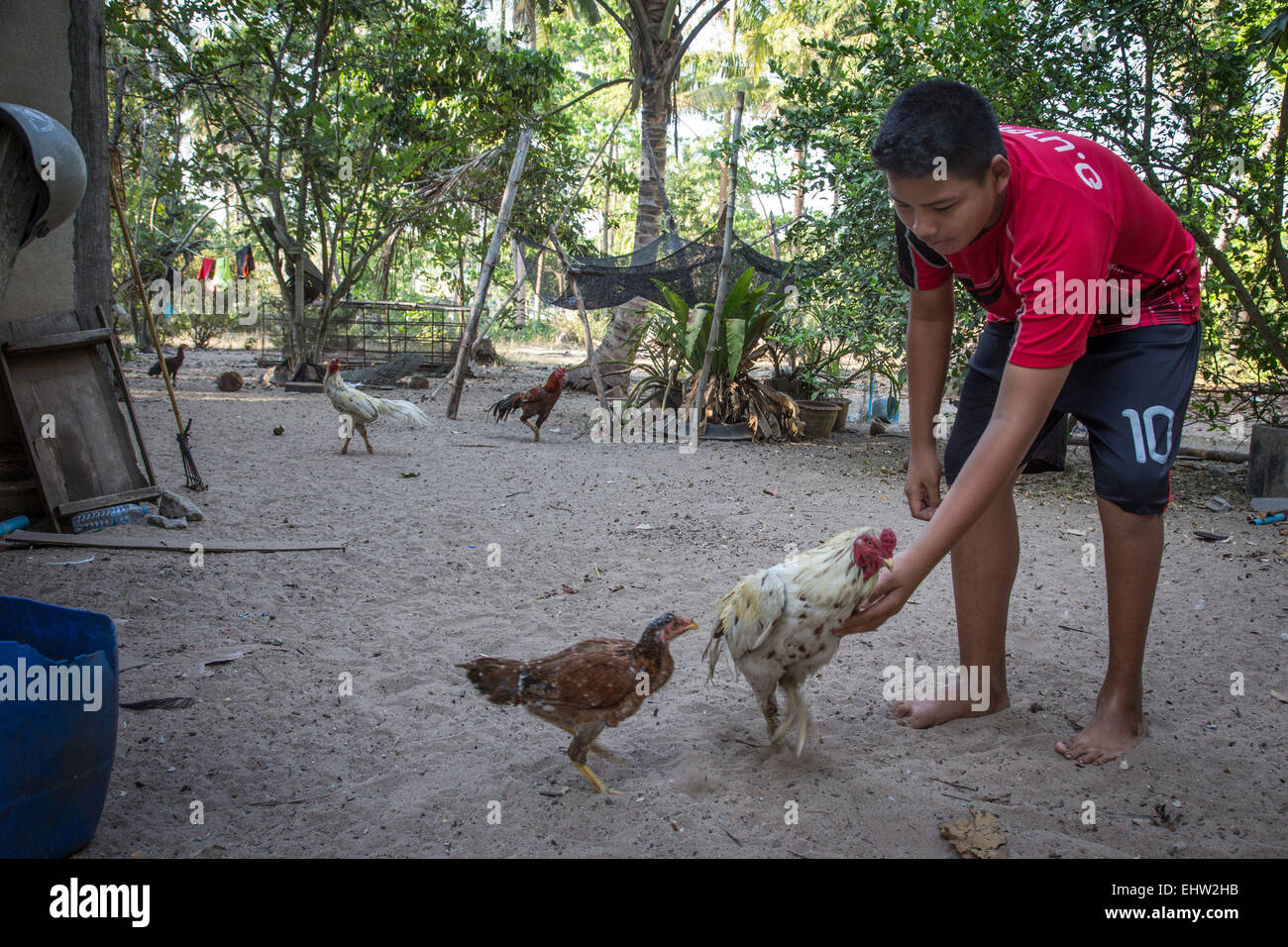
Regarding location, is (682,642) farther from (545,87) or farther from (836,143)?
(545,87)

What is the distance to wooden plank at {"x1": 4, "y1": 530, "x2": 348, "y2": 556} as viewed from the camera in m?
4.34

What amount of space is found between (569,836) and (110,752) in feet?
3.81

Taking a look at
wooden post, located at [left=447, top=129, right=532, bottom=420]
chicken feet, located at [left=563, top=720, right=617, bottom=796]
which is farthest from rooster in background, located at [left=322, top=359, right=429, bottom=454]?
chicken feet, located at [left=563, top=720, right=617, bottom=796]

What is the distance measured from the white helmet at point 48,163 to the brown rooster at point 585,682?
66.8 inches

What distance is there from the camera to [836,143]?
7355 mm

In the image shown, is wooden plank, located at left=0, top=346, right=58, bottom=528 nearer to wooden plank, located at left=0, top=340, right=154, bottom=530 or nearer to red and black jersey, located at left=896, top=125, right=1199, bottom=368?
wooden plank, located at left=0, top=340, right=154, bottom=530

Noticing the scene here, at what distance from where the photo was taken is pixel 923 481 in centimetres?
258

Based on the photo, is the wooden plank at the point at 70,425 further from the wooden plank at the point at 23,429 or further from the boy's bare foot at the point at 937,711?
the boy's bare foot at the point at 937,711

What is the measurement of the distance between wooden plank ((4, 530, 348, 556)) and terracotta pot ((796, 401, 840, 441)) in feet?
20.4

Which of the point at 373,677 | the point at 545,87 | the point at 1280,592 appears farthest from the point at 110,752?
the point at 545,87

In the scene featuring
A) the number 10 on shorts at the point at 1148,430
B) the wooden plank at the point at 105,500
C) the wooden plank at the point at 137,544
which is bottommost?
the wooden plank at the point at 137,544

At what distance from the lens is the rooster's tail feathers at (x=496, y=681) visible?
2387mm

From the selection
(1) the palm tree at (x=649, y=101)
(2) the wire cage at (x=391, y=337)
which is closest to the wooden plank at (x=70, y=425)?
(1) the palm tree at (x=649, y=101)

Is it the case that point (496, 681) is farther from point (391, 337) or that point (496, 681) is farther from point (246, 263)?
point (246, 263)
